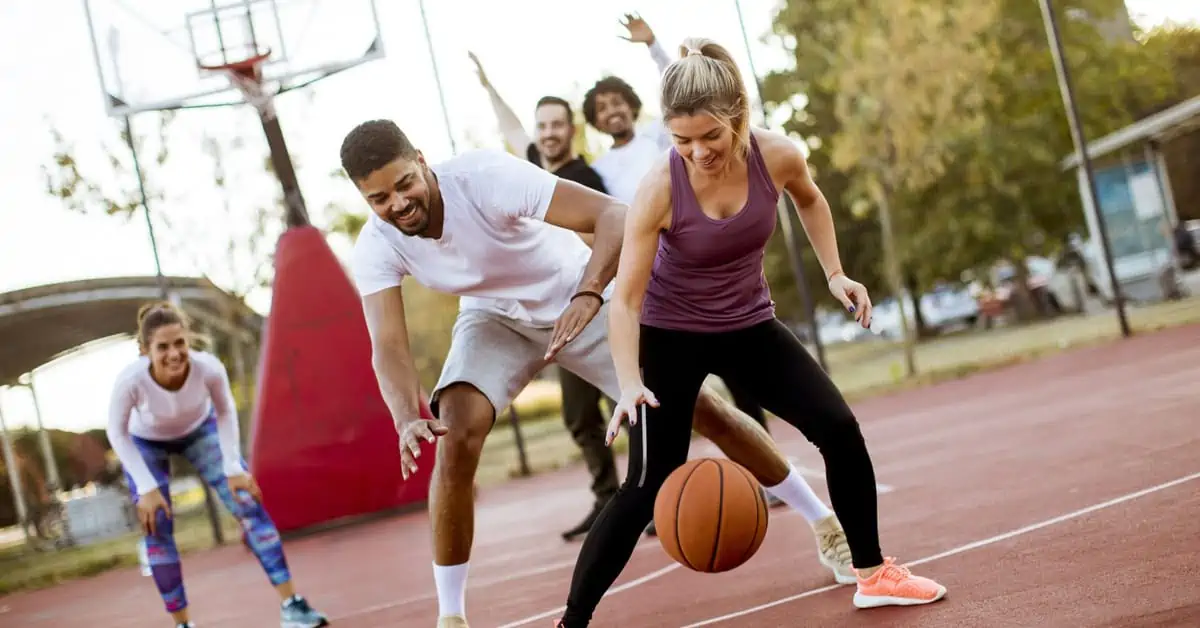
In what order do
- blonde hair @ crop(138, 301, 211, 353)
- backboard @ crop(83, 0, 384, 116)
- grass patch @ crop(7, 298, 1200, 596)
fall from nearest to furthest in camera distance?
blonde hair @ crop(138, 301, 211, 353)
backboard @ crop(83, 0, 384, 116)
grass patch @ crop(7, 298, 1200, 596)

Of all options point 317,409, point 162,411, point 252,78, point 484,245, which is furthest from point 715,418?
point 252,78

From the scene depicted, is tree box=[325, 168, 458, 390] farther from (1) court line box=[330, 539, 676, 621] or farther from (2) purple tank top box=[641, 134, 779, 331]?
(2) purple tank top box=[641, 134, 779, 331]

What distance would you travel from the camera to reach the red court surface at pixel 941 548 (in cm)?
409

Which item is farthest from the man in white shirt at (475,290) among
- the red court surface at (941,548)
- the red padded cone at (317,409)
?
the red padded cone at (317,409)

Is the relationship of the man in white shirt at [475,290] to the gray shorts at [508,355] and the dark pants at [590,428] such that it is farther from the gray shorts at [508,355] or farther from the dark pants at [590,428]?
the dark pants at [590,428]

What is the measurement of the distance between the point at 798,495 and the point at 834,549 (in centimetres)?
24

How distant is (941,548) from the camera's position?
203 inches

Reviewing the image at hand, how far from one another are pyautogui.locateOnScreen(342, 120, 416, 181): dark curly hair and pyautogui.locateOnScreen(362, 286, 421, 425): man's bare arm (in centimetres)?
55

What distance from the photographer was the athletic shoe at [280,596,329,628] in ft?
20.6

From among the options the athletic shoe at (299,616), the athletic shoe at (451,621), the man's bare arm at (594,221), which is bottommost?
the athletic shoe at (299,616)

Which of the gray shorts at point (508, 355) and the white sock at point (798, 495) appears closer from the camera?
the gray shorts at point (508, 355)

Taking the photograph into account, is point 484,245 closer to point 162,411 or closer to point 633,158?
point 633,158

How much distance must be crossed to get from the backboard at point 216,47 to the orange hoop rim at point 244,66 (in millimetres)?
81

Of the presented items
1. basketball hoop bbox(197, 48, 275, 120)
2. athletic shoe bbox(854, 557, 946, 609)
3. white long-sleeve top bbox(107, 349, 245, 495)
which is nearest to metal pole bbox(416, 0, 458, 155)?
basketball hoop bbox(197, 48, 275, 120)
